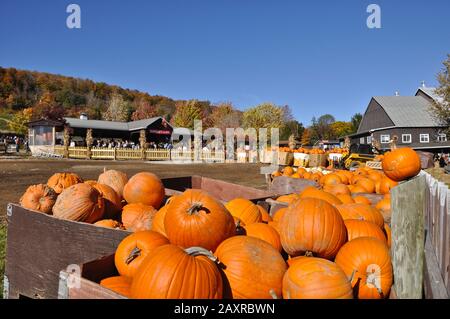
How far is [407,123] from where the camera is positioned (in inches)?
1690

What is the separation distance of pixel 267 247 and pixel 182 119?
5066 cm

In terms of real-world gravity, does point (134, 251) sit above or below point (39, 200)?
below

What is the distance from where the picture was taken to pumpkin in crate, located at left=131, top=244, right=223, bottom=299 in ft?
5.72

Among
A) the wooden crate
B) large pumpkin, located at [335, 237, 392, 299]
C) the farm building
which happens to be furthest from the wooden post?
the farm building

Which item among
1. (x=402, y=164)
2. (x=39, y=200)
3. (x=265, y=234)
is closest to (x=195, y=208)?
(x=265, y=234)

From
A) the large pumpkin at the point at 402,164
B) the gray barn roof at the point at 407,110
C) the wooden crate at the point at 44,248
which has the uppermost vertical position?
the gray barn roof at the point at 407,110

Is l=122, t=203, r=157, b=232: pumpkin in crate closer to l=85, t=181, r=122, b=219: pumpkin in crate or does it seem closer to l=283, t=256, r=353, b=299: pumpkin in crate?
l=85, t=181, r=122, b=219: pumpkin in crate

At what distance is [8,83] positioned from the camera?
8169cm

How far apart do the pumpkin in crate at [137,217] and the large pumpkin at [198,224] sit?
2.88 feet

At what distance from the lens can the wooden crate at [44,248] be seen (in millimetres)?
2777

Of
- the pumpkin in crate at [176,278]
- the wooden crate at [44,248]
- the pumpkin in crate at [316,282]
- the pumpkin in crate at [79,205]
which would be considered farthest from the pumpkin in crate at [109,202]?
the pumpkin in crate at [316,282]

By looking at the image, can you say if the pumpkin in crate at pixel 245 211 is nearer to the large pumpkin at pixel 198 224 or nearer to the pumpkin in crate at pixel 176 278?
the large pumpkin at pixel 198 224

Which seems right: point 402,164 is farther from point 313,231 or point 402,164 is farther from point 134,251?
point 134,251

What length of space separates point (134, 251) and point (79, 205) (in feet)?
4.43
